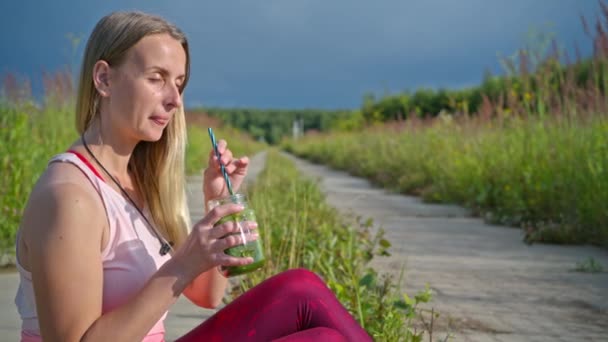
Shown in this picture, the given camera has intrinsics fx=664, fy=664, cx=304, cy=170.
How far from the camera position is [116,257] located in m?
1.42

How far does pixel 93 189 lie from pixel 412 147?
1023cm

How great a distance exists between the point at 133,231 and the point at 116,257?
0.07 metres

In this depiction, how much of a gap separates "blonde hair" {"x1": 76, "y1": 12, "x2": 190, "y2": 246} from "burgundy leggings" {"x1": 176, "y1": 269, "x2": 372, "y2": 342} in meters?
0.24

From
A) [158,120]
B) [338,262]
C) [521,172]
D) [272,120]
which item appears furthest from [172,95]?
[272,120]

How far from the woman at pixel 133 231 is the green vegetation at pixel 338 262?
58cm

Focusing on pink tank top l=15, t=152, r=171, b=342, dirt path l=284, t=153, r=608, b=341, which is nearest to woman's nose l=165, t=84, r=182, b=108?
pink tank top l=15, t=152, r=171, b=342

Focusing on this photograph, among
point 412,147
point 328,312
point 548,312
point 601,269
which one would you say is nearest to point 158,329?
point 328,312

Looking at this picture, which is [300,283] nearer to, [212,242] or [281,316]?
[281,316]

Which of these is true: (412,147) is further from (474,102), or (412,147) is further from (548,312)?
(474,102)

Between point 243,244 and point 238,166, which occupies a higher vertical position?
point 238,166

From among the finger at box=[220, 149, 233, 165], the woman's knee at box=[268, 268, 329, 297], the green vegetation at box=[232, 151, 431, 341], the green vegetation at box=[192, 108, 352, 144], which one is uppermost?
the green vegetation at box=[192, 108, 352, 144]

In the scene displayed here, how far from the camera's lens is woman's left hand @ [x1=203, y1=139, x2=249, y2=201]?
1710mm

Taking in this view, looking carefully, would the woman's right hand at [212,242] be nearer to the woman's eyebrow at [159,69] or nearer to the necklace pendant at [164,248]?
the necklace pendant at [164,248]

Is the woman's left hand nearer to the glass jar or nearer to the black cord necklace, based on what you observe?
the black cord necklace
